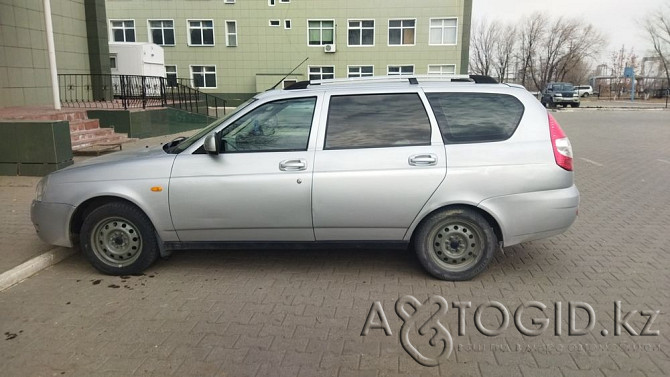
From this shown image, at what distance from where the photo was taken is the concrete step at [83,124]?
473 inches

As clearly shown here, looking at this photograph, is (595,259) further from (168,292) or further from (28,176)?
(28,176)

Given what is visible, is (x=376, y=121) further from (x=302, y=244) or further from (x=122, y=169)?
(x=122, y=169)

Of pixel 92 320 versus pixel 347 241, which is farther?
pixel 347 241

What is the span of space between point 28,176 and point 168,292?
228 inches

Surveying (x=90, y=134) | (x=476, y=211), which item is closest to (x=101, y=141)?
(x=90, y=134)

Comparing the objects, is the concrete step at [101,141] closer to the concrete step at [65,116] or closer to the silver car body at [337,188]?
the concrete step at [65,116]

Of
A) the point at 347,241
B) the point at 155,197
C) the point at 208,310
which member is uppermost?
the point at 155,197

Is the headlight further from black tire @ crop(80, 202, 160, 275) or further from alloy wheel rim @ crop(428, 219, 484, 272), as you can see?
alloy wheel rim @ crop(428, 219, 484, 272)

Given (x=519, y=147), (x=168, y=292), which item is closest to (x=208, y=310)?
(x=168, y=292)

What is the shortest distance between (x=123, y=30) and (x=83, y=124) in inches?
1196

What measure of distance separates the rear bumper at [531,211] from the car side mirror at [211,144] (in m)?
2.37

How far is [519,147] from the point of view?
14.5 feet

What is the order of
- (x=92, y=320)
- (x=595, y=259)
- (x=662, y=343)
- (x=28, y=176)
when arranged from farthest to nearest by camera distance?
(x=28, y=176) → (x=595, y=259) → (x=92, y=320) → (x=662, y=343)

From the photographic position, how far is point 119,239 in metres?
4.67
